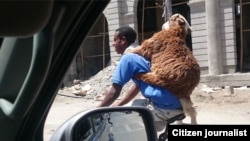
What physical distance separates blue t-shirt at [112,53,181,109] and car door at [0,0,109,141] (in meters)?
2.56

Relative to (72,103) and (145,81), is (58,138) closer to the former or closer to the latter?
(145,81)

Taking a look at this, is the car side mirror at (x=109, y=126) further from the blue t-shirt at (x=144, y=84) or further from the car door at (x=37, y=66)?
the blue t-shirt at (x=144, y=84)

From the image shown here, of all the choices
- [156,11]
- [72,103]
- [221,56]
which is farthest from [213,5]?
[156,11]

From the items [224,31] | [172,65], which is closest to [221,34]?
[224,31]

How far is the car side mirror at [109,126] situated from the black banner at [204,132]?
1608mm

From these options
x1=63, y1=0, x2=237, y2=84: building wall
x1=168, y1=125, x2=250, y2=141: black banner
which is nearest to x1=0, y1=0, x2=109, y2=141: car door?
x1=168, y1=125, x2=250, y2=141: black banner

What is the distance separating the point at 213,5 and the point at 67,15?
61.7 feet

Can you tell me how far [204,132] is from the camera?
4.11m

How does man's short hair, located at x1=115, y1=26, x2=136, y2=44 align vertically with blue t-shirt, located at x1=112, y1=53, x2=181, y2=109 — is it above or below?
above

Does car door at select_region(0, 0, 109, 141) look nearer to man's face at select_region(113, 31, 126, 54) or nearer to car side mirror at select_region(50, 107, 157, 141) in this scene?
car side mirror at select_region(50, 107, 157, 141)

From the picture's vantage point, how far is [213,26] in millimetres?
19891

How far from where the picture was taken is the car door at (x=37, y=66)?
3.91 feet

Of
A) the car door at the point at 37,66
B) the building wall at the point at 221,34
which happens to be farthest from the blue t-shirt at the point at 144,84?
the building wall at the point at 221,34

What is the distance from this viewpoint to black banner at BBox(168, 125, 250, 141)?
397 centimetres
